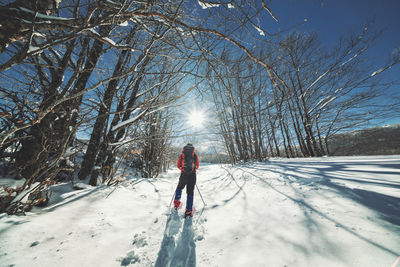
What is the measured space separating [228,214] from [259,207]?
0.54 metres

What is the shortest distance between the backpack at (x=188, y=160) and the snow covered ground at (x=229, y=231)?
3.37ft

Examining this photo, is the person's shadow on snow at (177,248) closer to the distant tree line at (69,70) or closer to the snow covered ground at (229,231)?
the snow covered ground at (229,231)

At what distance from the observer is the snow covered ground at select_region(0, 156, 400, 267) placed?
119 centimetres

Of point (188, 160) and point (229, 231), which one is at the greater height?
point (188, 160)

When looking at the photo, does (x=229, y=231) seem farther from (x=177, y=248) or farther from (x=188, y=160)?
(x=188, y=160)

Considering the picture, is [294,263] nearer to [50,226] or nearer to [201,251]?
[201,251]

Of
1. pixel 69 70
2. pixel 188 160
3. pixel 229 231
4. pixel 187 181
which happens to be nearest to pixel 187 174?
pixel 187 181

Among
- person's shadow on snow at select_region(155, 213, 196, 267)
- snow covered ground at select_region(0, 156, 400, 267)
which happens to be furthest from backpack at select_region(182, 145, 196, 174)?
person's shadow on snow at select_region(155, 213, 196, 267)

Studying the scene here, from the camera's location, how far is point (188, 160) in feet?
11.1

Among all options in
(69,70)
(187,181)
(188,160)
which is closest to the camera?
(69,70)

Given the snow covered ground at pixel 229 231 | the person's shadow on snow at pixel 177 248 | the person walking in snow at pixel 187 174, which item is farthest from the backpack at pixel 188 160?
the person's shadow on snow at pixel 177 248

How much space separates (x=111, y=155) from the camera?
3.80 m

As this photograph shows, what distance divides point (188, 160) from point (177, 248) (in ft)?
6.29

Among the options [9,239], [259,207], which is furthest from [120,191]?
[259,207]
